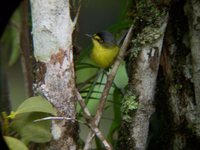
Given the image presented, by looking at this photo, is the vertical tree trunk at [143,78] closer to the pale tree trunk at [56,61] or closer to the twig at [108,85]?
the twig at [108,85]

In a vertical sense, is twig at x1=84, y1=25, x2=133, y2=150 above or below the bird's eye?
below

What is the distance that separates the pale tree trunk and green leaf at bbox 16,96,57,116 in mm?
58

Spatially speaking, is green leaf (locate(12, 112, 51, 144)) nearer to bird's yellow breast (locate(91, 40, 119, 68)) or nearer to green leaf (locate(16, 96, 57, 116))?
green leaf (locate(16, 96, 57, 116))

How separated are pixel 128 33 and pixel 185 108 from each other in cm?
25

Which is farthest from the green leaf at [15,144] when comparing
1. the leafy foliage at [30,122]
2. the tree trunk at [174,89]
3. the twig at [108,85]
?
the tree trunk at [174,89]

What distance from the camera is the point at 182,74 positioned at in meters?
1.46

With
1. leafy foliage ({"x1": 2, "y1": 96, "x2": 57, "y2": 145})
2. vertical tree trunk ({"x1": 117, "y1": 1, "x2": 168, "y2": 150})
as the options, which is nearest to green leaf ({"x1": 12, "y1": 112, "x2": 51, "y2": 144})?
leafy foliage ({"x1": 2, "y1": 96, "x2": 57, "y2": 145})

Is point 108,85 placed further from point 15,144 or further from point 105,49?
point 15,144

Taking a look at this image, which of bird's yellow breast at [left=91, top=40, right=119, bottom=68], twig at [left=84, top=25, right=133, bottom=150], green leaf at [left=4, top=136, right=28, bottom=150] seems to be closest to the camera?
green leaf at [left=4, top=136, right=28, bottom=150]

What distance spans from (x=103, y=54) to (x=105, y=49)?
0.05ft

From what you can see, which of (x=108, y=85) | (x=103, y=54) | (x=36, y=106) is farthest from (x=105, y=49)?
(x=36, y=106)

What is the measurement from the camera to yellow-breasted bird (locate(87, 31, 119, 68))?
1445mm

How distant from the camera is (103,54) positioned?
145 cm

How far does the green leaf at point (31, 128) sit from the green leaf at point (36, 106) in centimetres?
2
